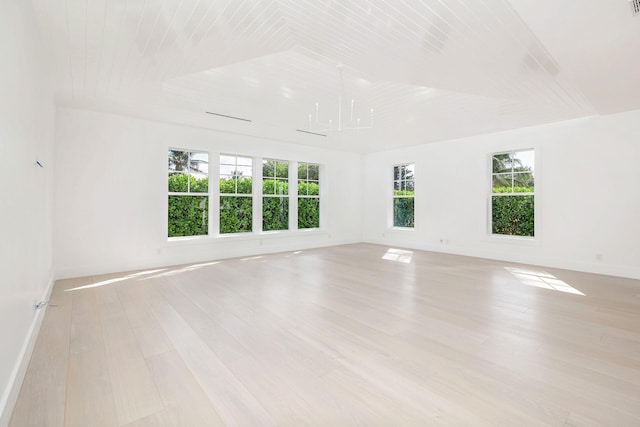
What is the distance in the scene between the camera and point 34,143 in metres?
2.52

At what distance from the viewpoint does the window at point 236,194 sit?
6324 millimetres

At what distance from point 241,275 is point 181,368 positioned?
267 cm

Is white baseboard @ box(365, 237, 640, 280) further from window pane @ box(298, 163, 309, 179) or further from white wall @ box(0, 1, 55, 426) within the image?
white wall @ box(0, 1, 55, 426)

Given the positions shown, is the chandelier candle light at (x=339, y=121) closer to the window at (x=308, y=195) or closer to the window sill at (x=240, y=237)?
the window at (x=308, y=195)

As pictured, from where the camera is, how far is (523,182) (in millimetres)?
6027

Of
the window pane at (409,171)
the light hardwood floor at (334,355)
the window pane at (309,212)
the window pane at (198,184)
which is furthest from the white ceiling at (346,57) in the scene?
the window pane at (309,212)

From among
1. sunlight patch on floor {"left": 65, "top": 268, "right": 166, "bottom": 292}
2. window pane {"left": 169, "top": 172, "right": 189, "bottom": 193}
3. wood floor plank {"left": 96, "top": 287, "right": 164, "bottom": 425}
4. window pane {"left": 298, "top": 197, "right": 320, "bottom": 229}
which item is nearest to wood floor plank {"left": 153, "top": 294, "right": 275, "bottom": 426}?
wood floor plank {"left": 96, "top": 287, "right": 164, "bottom": 425}

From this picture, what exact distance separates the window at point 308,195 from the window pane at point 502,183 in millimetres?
4089

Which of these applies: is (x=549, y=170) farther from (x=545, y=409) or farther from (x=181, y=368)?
(x=181, y=368)

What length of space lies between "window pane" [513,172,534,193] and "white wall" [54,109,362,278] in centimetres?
561

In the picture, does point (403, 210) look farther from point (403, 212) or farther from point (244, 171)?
point (244, 171)

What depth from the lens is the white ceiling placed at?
2322 millimetres

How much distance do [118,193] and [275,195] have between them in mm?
3098

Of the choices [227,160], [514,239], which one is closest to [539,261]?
[514,239]
